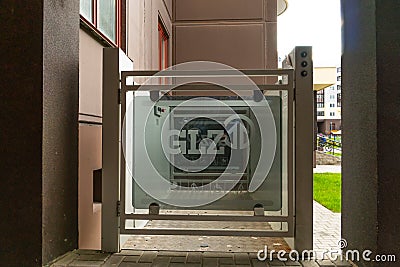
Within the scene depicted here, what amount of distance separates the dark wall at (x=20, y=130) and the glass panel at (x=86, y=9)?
3.04 ft

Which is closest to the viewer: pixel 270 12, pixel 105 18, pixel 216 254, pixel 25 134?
pixel 25 134

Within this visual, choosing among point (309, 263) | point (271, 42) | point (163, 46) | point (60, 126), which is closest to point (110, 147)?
point (60, 126)

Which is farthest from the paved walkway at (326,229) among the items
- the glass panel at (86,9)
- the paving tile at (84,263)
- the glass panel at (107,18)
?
the glass panel at (107,18)

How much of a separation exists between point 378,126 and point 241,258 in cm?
109

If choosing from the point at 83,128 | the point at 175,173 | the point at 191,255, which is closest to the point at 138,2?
the point at 83,128

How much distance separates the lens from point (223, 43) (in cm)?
966

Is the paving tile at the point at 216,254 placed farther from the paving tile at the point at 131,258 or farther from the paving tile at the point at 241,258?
the paving tile at the point at 131,258

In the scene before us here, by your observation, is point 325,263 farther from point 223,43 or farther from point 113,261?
point 223,43

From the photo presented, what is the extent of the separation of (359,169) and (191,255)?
1.11 meters

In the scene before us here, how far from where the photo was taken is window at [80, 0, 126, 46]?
10.3 feet

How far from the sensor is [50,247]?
2160 millimetres

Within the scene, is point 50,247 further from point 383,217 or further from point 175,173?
point 383,217

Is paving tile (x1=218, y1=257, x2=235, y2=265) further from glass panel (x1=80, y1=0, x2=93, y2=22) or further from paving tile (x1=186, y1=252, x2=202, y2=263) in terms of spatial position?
glass panel (x1=80, y1=0, x2=93, y2=22)

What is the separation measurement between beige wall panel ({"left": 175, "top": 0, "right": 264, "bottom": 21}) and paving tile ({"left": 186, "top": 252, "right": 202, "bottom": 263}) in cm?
801
